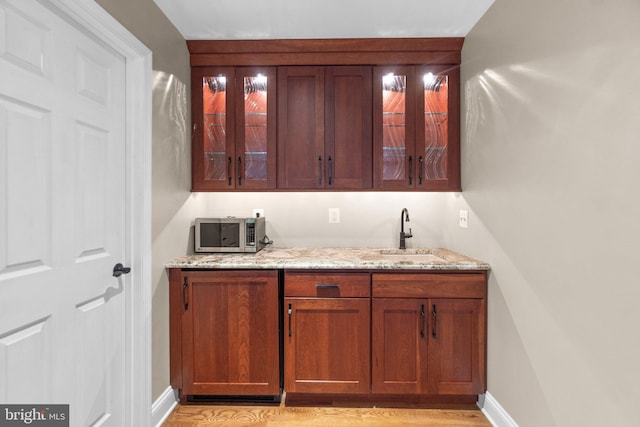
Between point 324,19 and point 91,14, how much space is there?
1.30 m

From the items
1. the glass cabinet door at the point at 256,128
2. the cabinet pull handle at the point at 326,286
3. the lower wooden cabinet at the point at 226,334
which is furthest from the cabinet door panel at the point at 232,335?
the glass cabinet door at the point at 256,128

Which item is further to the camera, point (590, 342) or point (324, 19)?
point (324, 19)

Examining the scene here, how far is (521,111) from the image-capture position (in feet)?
5.10

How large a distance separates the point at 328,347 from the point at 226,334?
67 cm

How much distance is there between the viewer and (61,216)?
49.4 inches

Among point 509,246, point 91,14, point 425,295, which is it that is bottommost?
point 425,295

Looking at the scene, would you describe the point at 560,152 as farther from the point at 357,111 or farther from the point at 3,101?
the point at 3,101

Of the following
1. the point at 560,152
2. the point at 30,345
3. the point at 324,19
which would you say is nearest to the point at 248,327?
the point at 30,345

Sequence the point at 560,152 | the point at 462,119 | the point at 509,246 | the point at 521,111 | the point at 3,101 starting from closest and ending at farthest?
the point at 3,101
the point at 560,152
the point at 521,111
the point at 509,246
the point at 462,119

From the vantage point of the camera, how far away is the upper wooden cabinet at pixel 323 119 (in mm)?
→ 2232

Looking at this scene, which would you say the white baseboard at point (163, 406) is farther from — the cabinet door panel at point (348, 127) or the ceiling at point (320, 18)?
the ceiling at point (320, 18)

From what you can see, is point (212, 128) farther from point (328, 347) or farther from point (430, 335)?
point (430, 335)

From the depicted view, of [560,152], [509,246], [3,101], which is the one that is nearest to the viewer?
[3,101]

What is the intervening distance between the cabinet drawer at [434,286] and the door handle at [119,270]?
4.74ft
